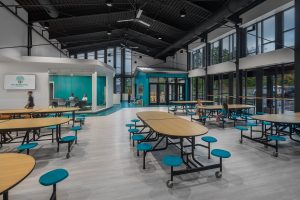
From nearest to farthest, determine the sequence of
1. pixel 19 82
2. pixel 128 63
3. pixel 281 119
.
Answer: pixel 281 119
pixel 19 82
pixel 128 63

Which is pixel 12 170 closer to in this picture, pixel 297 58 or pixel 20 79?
pixel 297 58

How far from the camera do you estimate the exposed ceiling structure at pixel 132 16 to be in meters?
6.95

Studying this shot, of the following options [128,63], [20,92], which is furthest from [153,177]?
[128,63]

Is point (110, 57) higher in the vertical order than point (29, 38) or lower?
higher

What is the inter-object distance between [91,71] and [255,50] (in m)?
9.01

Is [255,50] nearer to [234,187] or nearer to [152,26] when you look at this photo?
[152,26]

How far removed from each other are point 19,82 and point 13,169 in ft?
28.6

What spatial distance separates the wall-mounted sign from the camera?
7.84 m

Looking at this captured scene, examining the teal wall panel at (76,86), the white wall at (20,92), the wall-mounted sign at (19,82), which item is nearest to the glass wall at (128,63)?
the teal wall panel at (76,86)

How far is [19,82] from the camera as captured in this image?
8070mm

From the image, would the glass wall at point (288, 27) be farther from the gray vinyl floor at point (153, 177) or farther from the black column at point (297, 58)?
the gray vinyl floor at point (153, 177)

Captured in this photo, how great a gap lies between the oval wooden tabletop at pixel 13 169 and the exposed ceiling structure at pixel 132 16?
5.48 m

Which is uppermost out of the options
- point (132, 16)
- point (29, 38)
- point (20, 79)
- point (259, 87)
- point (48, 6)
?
point (132, 16)

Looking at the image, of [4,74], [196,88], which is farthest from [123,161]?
[196,88]
